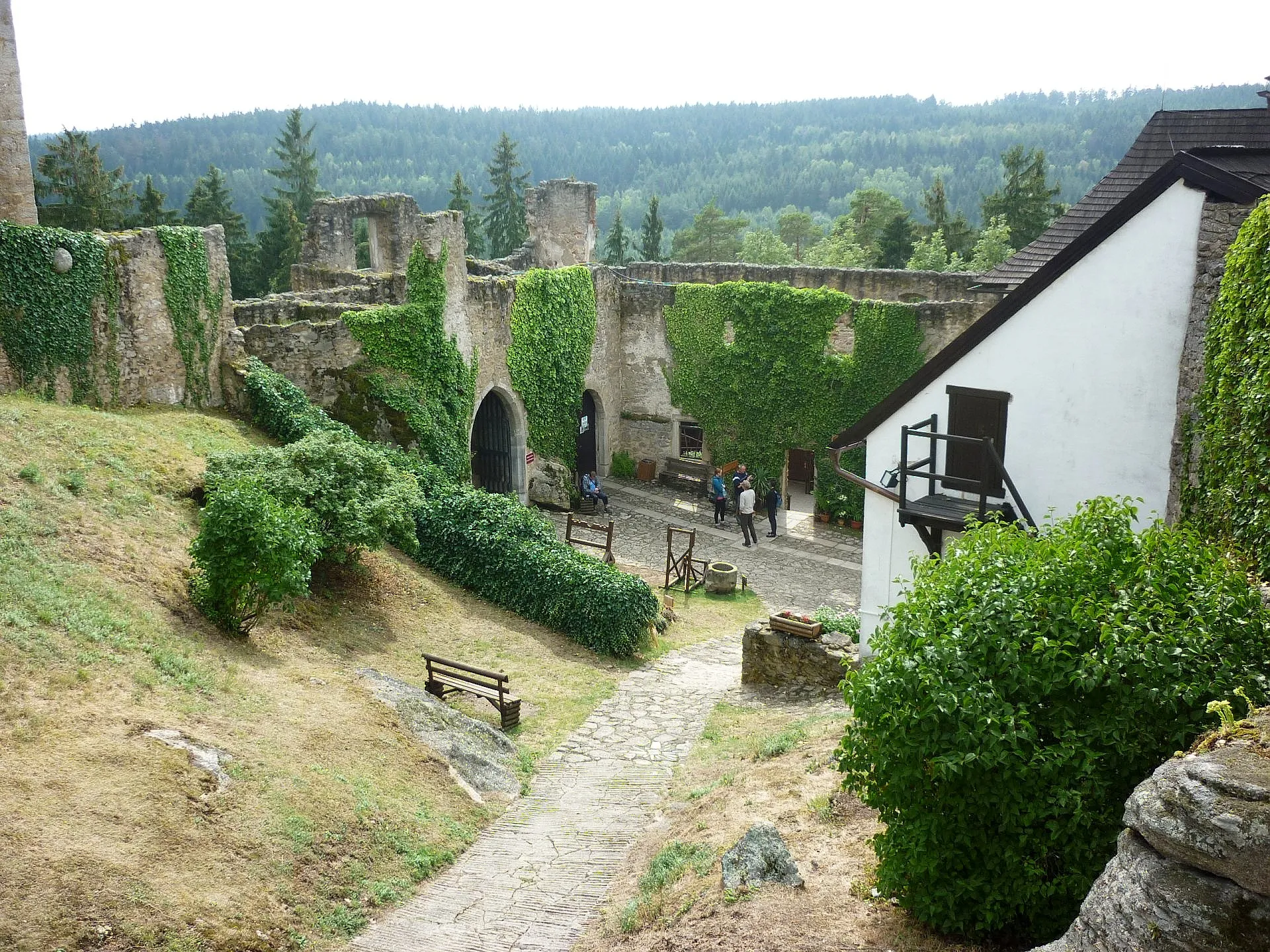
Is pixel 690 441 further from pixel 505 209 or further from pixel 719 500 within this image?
pixel 505 209

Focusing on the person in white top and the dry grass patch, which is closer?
the dry grass patch

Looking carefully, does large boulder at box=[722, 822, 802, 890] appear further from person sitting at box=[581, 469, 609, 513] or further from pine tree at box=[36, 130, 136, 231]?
pine tree at box=[36, 130, 136, 231]

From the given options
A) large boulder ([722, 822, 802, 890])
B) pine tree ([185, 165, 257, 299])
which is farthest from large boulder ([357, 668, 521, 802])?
pine tree ([185, 165, 257, 299])

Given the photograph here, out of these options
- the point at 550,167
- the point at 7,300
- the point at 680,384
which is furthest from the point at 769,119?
the point at 7,300

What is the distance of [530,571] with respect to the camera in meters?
15.9

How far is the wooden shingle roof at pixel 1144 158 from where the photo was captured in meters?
13.9

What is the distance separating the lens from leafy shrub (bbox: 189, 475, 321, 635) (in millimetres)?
11047

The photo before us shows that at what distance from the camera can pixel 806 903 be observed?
6.57 meters

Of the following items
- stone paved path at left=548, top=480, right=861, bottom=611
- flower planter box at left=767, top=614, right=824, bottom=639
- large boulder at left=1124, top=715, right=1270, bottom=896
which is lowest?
stone paved path at left=548, top=480, right=861, bottom=611

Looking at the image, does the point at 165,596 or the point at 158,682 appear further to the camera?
the point at 165,596

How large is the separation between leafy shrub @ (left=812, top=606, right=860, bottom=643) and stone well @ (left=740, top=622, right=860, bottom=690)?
0.15 metres

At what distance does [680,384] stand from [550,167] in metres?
104

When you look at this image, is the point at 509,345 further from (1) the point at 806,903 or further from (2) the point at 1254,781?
(2) the point at 1254,781

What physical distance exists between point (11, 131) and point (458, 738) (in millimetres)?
12387
